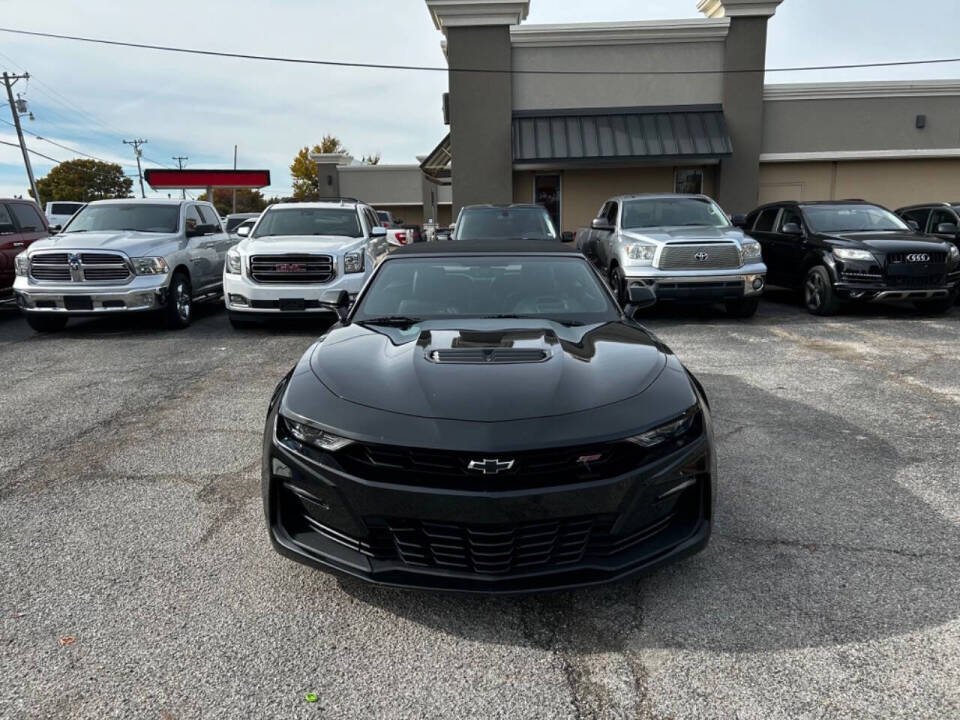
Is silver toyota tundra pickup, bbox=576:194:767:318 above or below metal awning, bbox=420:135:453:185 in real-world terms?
below

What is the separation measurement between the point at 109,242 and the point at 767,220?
35.4 ft

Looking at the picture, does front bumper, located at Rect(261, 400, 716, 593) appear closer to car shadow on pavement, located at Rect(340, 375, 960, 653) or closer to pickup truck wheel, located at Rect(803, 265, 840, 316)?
car shadow on pavement, located at Rect(340, 375, 960, 653)

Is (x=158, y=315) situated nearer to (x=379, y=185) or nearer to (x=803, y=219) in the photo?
(x=803, y=219)

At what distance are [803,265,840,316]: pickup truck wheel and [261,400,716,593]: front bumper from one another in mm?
9165

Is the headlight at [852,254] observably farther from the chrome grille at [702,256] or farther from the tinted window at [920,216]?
the tinted window at [920,216]

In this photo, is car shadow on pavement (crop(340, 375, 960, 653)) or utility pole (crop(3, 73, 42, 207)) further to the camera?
utility pole (crop(3, 73, 42, 207))

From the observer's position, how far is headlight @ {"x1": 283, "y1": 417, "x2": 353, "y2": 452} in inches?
106

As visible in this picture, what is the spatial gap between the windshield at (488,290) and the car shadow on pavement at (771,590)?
1.40 m

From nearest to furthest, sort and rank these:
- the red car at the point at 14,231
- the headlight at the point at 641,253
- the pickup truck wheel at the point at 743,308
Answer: the headlight at the point at 641,253
the pickup truck wheel at the point at 743,308
the red car at the point at 14,231

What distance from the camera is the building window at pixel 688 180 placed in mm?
19375

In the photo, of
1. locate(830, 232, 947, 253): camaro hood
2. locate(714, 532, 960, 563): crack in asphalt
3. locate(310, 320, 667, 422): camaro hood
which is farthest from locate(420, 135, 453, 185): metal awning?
locate(714, 532, 960, 563): crack in asphalt

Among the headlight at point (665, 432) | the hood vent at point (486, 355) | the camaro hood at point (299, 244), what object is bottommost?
the headlight at point (665, 432)

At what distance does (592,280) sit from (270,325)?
7512 mm

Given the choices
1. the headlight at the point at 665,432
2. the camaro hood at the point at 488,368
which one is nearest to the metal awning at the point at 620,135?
Answer: the camaro hood at the point at 488,368
